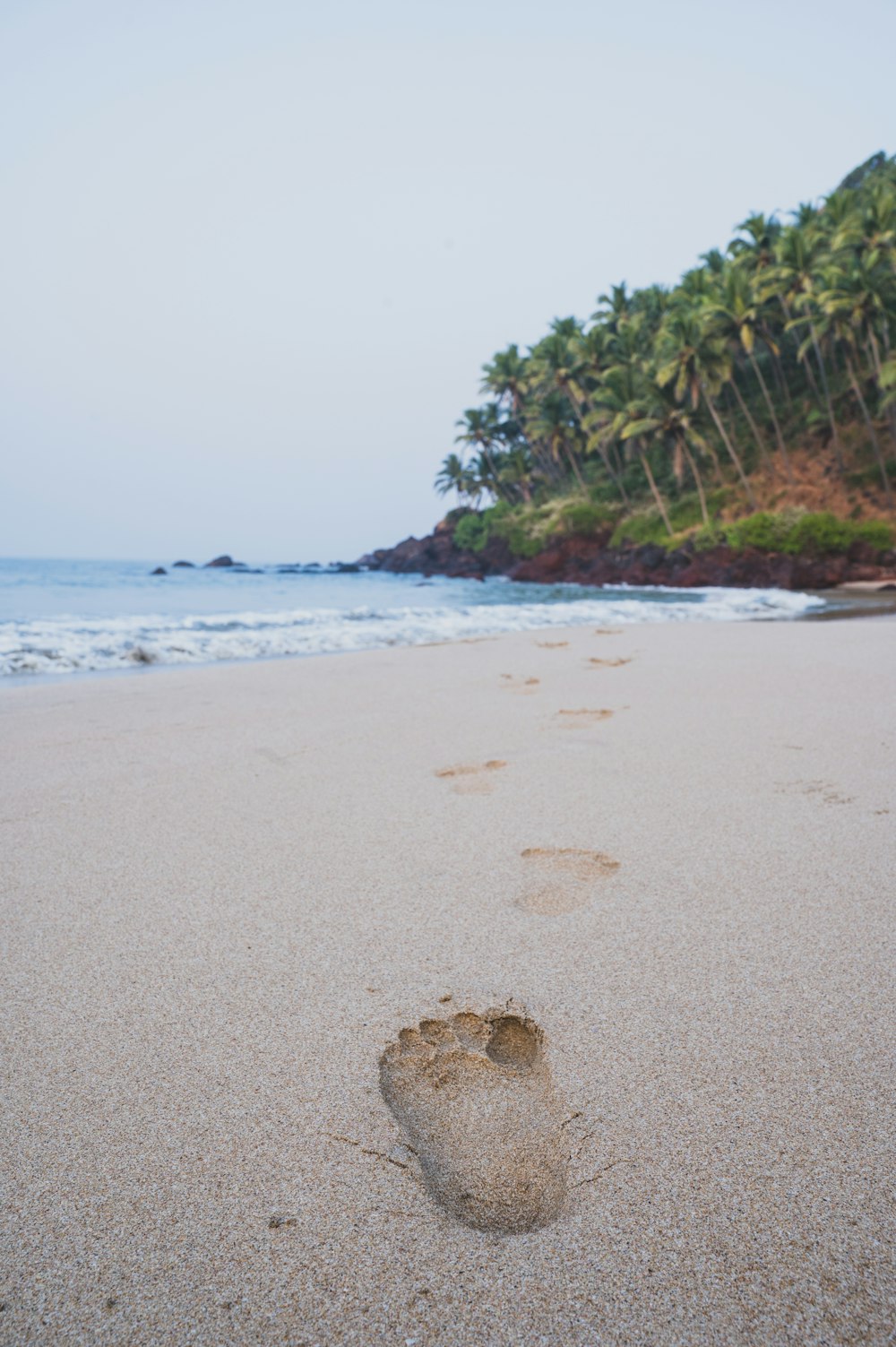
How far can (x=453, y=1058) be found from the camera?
4.44 ft

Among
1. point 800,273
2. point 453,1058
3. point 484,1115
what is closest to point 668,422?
point 800,273

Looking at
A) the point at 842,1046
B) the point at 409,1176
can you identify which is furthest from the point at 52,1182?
the point at 842,1046

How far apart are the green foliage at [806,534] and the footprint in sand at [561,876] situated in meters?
24.2

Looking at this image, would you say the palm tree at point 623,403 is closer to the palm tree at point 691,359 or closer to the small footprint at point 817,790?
the palm tree at point 691,359

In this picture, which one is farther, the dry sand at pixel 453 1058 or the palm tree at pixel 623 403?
the palm tree at pixel 623 403

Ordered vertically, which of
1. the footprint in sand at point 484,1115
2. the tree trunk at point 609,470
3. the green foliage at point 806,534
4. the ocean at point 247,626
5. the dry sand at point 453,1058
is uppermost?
the tree trunk at point 609,470

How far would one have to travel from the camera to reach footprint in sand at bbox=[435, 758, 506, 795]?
289 cm

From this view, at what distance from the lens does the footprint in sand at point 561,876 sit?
6.23ft

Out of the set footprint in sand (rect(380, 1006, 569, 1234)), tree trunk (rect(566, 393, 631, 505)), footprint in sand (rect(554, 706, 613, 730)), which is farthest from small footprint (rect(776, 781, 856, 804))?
tree trunk (rect(566, 393, 631, 505))

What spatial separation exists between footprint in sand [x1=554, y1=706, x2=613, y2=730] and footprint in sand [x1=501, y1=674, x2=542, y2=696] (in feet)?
2.42

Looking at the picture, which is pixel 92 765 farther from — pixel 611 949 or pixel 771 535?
pixel 771 535

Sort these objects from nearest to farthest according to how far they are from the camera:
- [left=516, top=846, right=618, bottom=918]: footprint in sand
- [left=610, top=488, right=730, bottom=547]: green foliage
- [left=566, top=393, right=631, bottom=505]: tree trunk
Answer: [left=516, top=846, right=618, bottom=918]: footprint in sand
[left=610, top=488, right=730, bottom=547]: green foliage
[left=566, top=393, right=631, bottom=505]: tree trunk

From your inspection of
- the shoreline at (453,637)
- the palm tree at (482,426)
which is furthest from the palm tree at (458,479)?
the shoreline at (453,637)

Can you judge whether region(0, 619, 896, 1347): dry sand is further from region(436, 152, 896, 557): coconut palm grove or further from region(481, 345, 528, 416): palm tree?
region(481, 345, 528, 416): palm tree
